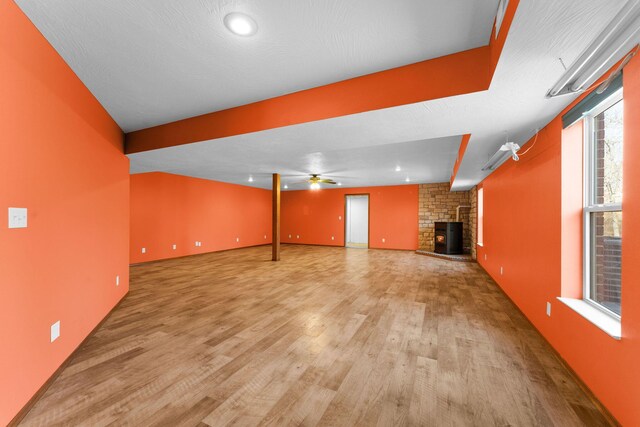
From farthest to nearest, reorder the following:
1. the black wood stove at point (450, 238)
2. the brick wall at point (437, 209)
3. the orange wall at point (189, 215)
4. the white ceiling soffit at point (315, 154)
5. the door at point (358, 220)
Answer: the door at point (358, 220)
the brick wall at point (437, 209)
the black wood stove at point (450, 238)
the orange wall at point (189, 215)
the white ceiling soffit at point (315, 154)

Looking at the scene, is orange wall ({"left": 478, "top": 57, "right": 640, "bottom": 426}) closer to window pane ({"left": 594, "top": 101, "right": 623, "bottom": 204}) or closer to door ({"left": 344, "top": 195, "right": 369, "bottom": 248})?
window pane ({"left": 594, "top": 101, "right": 623, "bottom": 204})

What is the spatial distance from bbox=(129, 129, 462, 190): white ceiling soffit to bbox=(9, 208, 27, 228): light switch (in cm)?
188

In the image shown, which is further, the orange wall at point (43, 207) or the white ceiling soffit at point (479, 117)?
the orange wall at point (43, 207)

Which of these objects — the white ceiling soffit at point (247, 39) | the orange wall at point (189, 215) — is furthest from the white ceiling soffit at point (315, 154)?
the orange wall at point (189, 215)

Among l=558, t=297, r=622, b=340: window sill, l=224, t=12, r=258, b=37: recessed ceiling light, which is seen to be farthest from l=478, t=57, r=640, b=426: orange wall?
l=224, t=12, r=258, b=37: recessed ceiling light

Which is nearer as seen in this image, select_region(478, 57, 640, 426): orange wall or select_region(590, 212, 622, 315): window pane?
select_region(478, 57, 640, 426): orange wall

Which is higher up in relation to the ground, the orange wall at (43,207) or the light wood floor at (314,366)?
the orange wall at (43,207)

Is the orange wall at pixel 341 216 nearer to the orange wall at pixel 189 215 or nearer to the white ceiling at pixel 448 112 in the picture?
the orange wall at pixel 189 215

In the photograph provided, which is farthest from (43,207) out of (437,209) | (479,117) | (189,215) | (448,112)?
(437,209)

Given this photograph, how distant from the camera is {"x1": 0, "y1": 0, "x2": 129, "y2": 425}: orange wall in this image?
4.49ft

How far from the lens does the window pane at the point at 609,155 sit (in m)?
1.68

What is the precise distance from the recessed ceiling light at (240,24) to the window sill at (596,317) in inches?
115

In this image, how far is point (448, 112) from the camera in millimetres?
2156

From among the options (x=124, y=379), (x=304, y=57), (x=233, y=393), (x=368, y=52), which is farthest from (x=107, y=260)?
(x=368, y=52)
